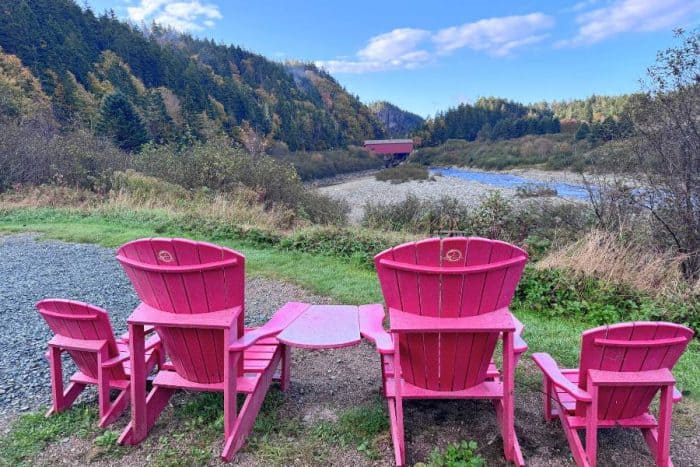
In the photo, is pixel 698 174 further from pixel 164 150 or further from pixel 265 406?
pixel 164 150

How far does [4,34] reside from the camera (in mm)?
41875

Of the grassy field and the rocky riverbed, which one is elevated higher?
the grassy field

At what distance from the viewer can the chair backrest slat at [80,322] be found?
7.92 ft

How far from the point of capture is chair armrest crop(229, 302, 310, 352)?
88.4 inches

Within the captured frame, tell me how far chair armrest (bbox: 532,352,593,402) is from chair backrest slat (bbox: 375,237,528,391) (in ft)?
1.10

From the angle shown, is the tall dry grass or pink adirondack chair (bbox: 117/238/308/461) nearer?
pink adirondack chair (bbox: 117/238/308/461)

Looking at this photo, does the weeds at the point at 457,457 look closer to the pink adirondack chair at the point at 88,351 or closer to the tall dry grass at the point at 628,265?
the pink adirondack chair at the point at 88,351

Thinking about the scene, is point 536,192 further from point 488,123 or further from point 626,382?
point 488,123

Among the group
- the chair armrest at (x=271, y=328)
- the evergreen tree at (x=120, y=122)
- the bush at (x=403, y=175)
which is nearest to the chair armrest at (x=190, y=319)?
the chair armrest at (x=271, y=328)

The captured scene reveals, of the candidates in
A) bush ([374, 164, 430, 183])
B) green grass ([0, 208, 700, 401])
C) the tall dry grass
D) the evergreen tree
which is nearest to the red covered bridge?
bush ([374, 164, 430, 183])

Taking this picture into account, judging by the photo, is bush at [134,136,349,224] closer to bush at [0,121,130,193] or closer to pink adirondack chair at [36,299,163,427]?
bush at [0,121,130,193]

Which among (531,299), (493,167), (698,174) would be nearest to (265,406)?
(531,299)

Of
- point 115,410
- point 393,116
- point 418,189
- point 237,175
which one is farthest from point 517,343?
point 393,116

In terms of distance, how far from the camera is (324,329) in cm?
273
